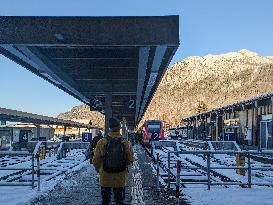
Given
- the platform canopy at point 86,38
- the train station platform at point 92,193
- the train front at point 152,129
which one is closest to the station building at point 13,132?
the train front at point 152,129

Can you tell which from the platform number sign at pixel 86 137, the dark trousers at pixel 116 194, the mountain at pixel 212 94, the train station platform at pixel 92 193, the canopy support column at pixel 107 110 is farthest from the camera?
the mountain at pixel 212 94

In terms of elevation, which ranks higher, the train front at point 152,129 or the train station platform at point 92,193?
the train front at point 152,129

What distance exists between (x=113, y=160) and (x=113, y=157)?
0.04 meters

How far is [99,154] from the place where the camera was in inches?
225

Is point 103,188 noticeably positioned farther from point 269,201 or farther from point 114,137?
point 269,201

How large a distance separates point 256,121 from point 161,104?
148 m

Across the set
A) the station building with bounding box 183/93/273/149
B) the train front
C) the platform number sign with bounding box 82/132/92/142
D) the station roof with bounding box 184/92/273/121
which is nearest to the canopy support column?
the platform number sign with bounding box 82/132/92/142

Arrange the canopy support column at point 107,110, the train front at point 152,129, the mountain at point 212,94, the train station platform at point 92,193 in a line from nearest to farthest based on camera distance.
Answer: the train station platform at point 92,193, the canopy support column at point 107,110, the train front at point 152,129, the mountain at point 212,94

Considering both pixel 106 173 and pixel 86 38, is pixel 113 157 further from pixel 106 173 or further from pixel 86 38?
pixel 86 38

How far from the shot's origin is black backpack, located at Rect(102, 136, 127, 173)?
567 centimetres

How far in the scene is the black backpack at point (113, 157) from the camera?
567cm

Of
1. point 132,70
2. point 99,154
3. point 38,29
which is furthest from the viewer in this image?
point 132,70

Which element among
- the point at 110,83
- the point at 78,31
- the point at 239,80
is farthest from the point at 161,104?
the point at 78,31

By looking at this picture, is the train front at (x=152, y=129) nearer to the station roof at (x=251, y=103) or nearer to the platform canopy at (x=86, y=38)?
the station roof at (x=251, y=103)
